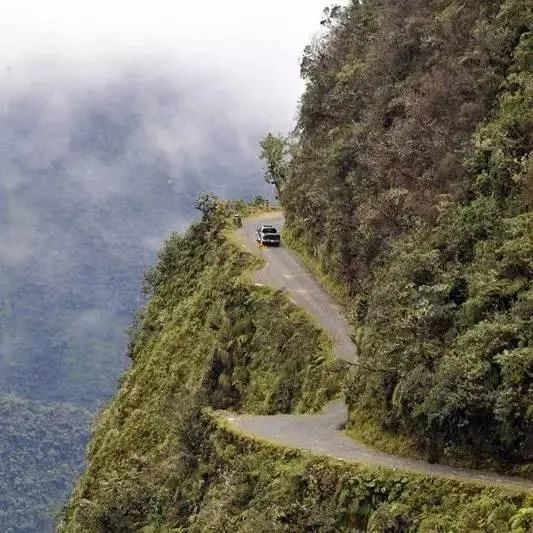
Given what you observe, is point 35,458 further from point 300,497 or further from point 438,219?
point 300,497

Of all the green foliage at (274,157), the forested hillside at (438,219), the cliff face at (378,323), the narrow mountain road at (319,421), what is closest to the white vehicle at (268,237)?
the narrow mountain road at (319,421)

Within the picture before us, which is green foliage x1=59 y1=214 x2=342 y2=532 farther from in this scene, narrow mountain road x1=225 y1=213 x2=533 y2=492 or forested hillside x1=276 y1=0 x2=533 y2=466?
forested hillside x1=276 y1=0 x2=533 y2=466

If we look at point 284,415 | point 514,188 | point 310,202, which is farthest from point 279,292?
point 514,188

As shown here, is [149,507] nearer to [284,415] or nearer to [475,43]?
[284,415]

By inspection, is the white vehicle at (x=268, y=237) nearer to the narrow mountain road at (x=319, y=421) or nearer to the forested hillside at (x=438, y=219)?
the narrow mountain road at (x=319, y=421)

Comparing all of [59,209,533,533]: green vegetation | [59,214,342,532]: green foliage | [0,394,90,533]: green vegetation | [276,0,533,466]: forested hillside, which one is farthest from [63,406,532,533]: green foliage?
[0,394,90,533]: green vegetation

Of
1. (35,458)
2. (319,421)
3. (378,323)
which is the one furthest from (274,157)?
(35,458)

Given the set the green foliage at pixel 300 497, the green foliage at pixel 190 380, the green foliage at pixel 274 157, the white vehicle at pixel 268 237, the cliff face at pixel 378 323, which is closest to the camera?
the green foliage at pixel 300 497
